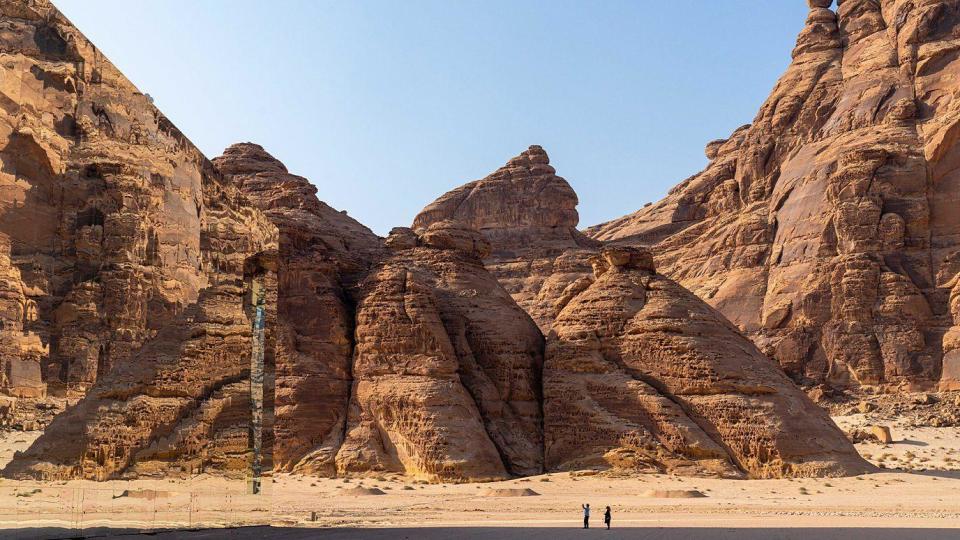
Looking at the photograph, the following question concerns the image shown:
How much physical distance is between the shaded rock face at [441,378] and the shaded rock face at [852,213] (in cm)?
3160

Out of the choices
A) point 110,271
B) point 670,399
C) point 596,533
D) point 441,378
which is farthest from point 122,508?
point 670,399

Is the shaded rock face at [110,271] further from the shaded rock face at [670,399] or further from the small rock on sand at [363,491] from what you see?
the shaded rock face at [670,399]

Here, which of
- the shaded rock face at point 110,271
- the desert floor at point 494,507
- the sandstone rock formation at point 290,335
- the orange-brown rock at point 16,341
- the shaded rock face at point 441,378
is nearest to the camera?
the orange-brown rock at point 16,341

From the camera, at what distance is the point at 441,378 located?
39.0 metres

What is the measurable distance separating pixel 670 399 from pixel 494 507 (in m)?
10.3

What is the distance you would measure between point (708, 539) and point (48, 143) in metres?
16.2

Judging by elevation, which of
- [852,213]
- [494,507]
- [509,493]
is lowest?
[494,507]

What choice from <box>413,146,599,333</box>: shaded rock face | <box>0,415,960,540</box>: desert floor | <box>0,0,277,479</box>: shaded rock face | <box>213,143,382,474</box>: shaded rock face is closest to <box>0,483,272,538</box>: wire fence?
<box>0,415,960,540</box>: desert floor

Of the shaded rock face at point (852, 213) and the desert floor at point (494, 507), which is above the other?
the shaded rock face at point (852, 213)

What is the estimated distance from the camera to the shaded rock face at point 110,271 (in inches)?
463

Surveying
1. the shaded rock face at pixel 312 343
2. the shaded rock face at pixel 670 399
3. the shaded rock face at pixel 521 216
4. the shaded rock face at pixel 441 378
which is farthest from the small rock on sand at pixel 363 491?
the shaded rock face at pixel 521 216

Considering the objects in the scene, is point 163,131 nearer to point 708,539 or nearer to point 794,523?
point 708,539

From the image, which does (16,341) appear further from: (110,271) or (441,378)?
(441,378)

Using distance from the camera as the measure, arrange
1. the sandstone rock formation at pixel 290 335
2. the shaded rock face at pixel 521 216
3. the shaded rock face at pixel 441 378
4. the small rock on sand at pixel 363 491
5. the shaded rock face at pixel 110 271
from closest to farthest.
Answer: the shaded rock face at pixel 110 271, the sandstone rock formation at pixel 290 335, the small rock on sand at pixel 363 491, the shaded rock face at pixel 441 378, the shaded rock face at pixel 521 216
